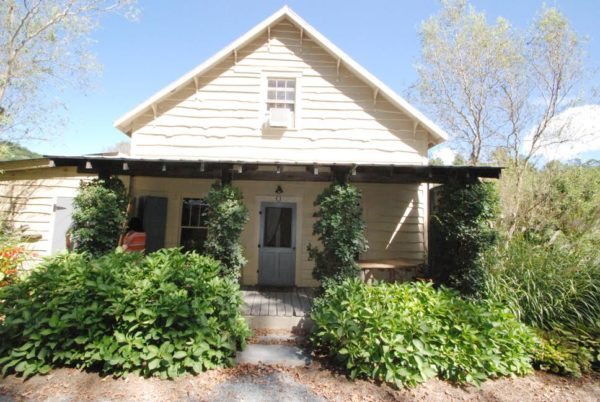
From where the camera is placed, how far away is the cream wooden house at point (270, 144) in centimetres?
786

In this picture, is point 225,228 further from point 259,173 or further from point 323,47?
point 323,47

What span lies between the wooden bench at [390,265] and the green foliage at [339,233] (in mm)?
1224

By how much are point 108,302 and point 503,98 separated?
58.9 ft

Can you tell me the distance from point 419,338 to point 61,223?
914cm

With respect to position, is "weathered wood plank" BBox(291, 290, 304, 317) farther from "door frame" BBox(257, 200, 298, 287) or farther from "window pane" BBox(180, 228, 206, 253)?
"window pane" BBox(180, 228, 206, 253)

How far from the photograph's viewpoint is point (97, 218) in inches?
229

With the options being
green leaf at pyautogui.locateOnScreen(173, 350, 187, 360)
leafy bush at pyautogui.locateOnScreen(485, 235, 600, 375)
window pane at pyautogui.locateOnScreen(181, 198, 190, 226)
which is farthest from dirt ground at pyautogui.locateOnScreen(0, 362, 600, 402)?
window pane at pyautogui.locateOnScreen(181, 198, 190, 226)

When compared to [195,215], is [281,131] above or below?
above

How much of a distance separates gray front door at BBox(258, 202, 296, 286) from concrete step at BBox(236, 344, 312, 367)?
304 cm

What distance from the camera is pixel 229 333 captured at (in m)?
4.52

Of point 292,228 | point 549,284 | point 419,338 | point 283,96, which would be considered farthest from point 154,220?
point 549,284

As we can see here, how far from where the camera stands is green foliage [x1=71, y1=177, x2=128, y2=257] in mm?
5750

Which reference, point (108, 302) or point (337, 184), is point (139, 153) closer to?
point (108, 302)

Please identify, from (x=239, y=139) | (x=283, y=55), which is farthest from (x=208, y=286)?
(x=283, y=55)
